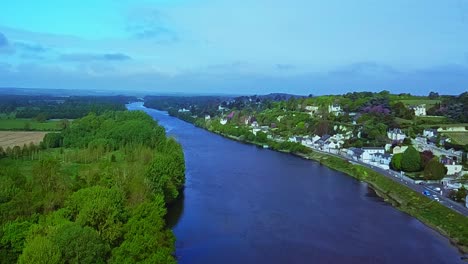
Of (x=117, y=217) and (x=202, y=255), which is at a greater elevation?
(x=117, y=217)

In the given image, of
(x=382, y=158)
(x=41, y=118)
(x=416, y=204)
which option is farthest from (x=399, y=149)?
(x=41, y=118)

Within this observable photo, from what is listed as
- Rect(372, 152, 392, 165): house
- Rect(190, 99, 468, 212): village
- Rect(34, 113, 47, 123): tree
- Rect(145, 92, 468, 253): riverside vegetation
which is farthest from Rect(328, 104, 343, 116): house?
Rect(34, 113, 47, 123): tree

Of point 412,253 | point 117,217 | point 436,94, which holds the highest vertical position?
point 436,94

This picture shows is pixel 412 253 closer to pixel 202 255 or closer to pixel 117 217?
pixel 202 255

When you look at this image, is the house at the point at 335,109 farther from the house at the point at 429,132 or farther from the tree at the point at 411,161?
the tree at the point at 411,161

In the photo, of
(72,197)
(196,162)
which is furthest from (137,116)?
(72,197)

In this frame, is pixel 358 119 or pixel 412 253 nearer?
pixel 412 253

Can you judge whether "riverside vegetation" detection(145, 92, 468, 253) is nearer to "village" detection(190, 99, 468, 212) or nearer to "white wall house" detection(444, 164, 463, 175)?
"village" detection(190, 99, 468, 212)

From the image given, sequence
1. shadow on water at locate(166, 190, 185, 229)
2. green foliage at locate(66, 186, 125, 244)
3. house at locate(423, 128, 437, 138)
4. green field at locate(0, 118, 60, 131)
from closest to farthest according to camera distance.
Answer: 1. green foliage at locate(66, 186, 125, 244)
2. shadow on water at locate(166, 190, 185, 229)
3. house at locate(423, 128, 437, 138)
4. green field at locate(0, 118, 60, 131)
